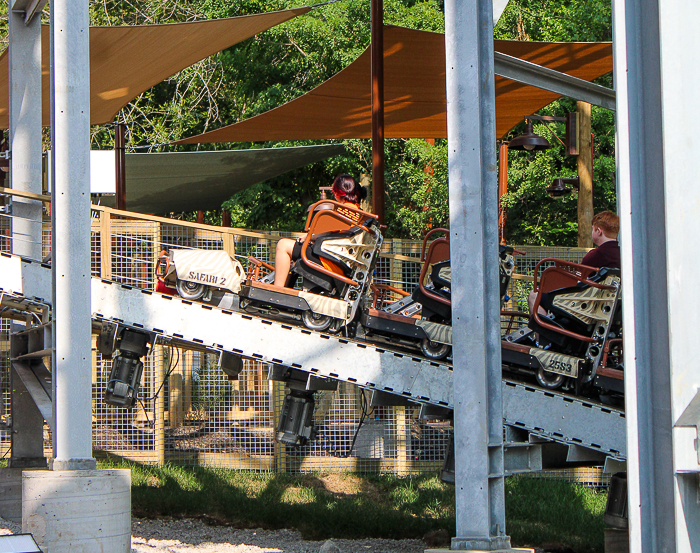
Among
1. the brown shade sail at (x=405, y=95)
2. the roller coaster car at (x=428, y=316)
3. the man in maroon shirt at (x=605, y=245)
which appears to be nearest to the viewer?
the roller coaster car at (x=428, y=316)

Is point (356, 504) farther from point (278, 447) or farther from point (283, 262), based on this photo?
point (283, 262)

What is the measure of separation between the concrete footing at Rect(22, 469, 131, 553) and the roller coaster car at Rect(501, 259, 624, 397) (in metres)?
2.97

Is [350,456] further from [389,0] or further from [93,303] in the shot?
[389,0]

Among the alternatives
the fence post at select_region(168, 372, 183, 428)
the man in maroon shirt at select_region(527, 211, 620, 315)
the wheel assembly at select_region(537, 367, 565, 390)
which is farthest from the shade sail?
the wheel assembly at select_region(537, 367, 565, 390)

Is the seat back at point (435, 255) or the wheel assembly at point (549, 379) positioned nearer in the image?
the wheel assembly at point (549, 379)

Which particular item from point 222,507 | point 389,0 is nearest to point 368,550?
point 222,507

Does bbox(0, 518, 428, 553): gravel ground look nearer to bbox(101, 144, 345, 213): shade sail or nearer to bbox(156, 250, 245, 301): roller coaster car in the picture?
bbox(156, 250, 245, 301): roller coaster car

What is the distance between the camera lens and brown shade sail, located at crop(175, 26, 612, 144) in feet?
34.0

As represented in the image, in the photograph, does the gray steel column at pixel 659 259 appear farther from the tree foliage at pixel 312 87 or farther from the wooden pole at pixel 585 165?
the tree foliage at pixel 312 87

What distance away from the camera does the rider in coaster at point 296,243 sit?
7012mm

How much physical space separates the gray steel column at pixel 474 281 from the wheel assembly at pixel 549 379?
1.43 metres

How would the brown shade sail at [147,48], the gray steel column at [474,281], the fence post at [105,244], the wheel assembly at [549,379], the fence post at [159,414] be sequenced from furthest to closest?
the fence post at [159,414], the brown shade sail at [147,48], the fence post at [105,244], the wheel assembly at [549,379], the gray steel column at [474,281]

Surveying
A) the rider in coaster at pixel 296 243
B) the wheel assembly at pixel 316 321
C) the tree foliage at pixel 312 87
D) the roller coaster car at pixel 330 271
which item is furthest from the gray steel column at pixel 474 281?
the tree foliage at pixel 312 87

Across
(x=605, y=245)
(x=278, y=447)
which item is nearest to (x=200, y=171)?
(x=278, y=447)
